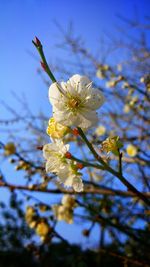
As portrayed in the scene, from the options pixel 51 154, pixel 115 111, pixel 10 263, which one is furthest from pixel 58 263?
pixel 51 154

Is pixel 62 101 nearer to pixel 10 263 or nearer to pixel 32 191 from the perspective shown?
pixel 32 191

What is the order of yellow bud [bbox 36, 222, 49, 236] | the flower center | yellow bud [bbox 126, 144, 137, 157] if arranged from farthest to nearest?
yellow bud [bbox 126, 144, 137, 157], yellow bud [bbox 36, 222, 49, 236], the flower center

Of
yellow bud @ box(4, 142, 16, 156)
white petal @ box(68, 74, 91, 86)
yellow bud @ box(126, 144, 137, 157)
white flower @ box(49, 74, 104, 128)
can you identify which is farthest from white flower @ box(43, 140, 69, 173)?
yellow bud @ box(126, 144, 137, 157)

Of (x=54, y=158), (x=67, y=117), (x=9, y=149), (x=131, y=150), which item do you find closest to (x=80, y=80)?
(x=67, y=117)

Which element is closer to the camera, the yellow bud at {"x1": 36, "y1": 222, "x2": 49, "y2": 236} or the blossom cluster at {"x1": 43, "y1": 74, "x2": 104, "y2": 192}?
the blossom cluster at {"x1": 43, "y1": 74, "x2": 104, "y2": 192}

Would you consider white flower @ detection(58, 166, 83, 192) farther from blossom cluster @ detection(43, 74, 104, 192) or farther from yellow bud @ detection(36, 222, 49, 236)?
yellow bud @ detection(36, 222, 49, 236)

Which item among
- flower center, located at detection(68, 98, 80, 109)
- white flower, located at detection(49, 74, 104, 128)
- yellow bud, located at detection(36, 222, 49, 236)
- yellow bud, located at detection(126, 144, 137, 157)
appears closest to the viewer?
white flower, located at detection(49, 74, 104, 128)

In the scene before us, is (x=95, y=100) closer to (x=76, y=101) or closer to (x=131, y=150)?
(x=76, y=101)

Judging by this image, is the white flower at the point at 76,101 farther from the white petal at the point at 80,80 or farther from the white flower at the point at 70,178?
the white flower at the point at 70,178

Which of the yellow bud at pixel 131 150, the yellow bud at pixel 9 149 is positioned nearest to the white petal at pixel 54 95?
→ the yellow bud at pixel 9 149
